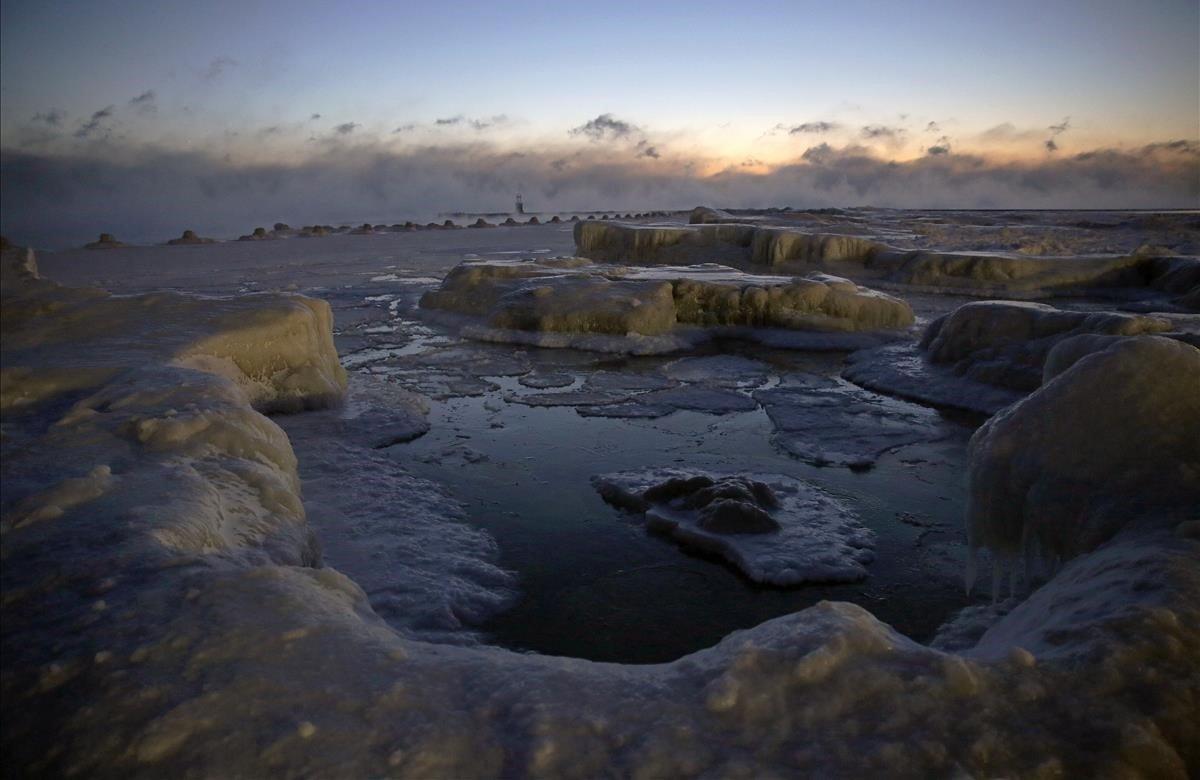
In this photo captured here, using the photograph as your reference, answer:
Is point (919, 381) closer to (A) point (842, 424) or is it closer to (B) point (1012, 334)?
(B) point (1012, 334)

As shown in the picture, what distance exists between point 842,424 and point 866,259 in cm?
1500

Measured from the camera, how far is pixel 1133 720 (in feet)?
5.23

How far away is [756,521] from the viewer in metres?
4.25

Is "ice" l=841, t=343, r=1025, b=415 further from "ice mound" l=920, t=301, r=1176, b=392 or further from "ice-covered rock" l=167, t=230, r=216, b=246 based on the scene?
"ice-covered rock" l=167, t=230, r=216, b=246

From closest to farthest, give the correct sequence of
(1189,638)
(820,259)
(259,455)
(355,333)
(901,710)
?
(901,710) → (1189,638) → (259,455) → (355,333) → (820,259)

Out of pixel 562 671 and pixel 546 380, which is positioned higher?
pixel 562 671

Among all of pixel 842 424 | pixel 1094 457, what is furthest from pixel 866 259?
pixel 1094 457

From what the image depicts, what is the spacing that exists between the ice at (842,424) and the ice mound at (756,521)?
34.2 inches

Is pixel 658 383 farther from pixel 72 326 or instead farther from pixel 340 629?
pixel 340 629

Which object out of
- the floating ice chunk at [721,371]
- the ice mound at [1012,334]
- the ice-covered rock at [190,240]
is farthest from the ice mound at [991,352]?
the ice-covered rock at [190,240]

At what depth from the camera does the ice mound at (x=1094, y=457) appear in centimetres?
256

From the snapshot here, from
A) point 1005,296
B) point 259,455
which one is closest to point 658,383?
point 259,455

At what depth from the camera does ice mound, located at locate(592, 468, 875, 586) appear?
385cm

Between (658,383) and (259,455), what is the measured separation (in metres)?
5.26
